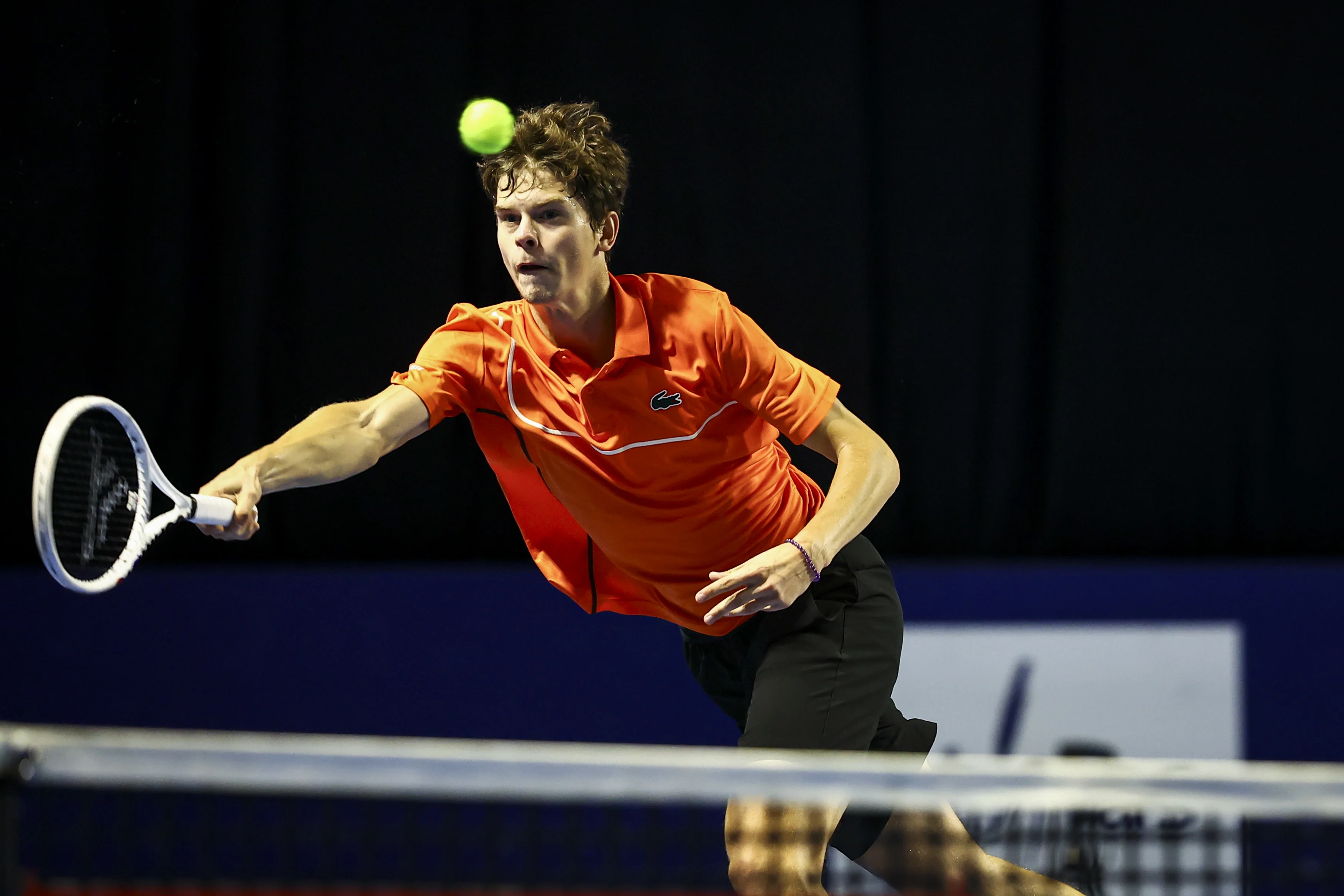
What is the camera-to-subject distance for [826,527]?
1956mm

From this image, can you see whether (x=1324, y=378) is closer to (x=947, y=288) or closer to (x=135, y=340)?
(x=947, y=288)

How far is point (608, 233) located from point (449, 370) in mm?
339

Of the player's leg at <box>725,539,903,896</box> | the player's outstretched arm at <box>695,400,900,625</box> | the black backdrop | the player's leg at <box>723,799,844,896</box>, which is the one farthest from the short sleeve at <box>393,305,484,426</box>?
the black backdrop

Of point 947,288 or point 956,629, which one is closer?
point 956,629

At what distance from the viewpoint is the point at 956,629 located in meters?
3.19

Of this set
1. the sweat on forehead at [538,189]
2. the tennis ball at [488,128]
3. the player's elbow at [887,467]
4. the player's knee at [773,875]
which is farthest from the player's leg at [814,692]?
the tennis ball at [488,128]

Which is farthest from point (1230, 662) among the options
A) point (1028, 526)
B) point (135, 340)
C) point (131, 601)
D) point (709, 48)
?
point (135, 340)

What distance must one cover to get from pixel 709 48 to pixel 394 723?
6.03ft

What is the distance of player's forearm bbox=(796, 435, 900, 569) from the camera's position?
1.93 m

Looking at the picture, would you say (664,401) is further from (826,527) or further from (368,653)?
(368,653)

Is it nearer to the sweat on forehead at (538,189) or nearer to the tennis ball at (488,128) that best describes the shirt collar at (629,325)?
the sweat on forehead at (538,189)

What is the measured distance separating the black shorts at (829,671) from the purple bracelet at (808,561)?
190 millimetres

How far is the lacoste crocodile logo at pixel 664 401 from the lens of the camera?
2.03 m

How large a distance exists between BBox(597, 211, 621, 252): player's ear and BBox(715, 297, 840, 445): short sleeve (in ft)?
0.70
